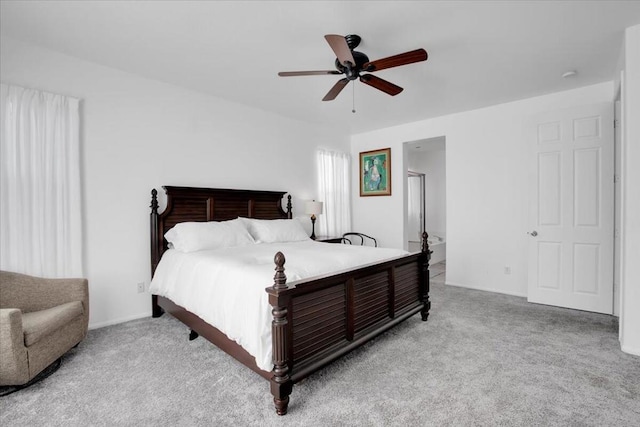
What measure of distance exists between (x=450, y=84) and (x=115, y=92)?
147 inches

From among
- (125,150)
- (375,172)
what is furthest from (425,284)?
(125,150)

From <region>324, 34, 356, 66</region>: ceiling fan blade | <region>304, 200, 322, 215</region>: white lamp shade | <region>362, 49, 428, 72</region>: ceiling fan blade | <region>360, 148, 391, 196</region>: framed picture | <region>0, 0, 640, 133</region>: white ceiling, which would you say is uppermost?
<region>0, 0, 640, 133</region>: white ceiling

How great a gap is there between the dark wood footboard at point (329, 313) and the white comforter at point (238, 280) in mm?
110

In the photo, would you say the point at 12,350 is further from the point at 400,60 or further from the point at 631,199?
the point at 631,199

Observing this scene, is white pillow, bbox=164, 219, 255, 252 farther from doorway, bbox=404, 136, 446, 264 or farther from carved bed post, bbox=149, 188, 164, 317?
doorway, bbox=404, 136, 446, 264

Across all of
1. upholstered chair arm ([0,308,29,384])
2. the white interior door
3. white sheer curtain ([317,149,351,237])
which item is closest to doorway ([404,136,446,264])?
white sheer curtain ([317,149,351,237])

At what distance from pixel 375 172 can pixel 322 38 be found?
332 centimetres

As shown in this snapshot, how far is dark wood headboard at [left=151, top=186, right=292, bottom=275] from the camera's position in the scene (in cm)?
338

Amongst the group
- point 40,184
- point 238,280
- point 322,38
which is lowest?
point 238,280

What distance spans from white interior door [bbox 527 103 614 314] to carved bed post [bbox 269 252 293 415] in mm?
3454

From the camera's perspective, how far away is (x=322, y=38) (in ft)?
8.61

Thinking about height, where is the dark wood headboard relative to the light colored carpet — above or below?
above

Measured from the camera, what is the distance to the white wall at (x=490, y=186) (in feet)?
13.4

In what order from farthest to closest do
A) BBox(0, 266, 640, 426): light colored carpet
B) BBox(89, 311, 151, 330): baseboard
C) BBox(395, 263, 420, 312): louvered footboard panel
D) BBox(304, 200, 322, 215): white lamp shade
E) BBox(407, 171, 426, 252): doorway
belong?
1. BBox(407, 171, 426, 252): doorway
2. BBox(304, 200, 322, 215): white lamp shade
3. BBox(89, 311, 151, 330): baseboard
4. BBox(395, 263, 420, 312): louvered footboard panel
5. BBox(0, 266, 640, 426): light colored carpet
